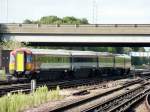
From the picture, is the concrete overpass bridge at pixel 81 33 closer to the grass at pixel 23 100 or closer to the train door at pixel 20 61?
the train door at pixel 20 61

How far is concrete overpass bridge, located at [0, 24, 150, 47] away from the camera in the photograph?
59531mm

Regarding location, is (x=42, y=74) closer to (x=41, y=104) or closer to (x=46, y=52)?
(x=46, y=52)

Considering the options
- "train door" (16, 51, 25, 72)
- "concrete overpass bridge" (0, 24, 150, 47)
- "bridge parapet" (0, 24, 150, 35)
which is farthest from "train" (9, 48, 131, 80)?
"bridge parapet" (0, 24, 150, 35)

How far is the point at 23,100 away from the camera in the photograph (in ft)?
70.6

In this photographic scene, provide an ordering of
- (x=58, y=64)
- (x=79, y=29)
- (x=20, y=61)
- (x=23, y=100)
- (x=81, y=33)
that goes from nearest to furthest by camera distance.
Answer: (x=23, y=100) < (x=20, y=61) < (x=58, y=64) < (x=81, y=33) < (x=79, y=29)

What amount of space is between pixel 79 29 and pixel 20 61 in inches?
815

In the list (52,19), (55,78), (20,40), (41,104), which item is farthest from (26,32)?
(52,19)

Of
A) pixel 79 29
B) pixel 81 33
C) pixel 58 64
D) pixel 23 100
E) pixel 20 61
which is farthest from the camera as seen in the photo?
pixel 79 29

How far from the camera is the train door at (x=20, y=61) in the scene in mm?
40531

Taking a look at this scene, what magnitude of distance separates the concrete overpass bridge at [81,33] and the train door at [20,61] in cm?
1924

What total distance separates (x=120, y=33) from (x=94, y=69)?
714 cm

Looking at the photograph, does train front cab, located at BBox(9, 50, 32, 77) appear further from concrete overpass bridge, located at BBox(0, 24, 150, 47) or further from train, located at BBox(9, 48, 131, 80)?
concrete overpass bridge, located at BBox(0, 24, 150, 47)

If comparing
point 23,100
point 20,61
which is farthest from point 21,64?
point 23,100

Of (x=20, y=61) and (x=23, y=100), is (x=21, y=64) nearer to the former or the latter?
(x=20, y=61)
